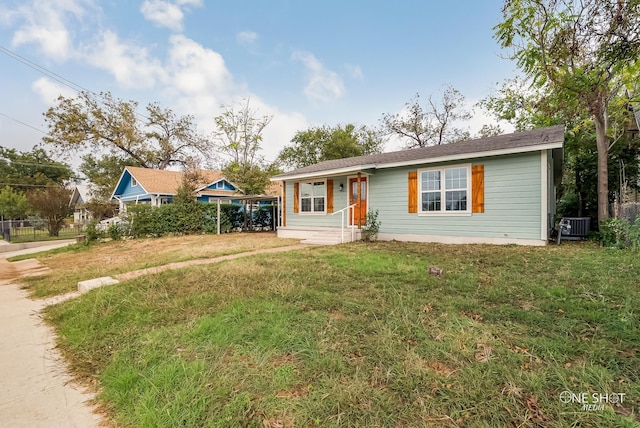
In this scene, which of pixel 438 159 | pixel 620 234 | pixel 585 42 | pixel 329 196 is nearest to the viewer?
pixel 585 42

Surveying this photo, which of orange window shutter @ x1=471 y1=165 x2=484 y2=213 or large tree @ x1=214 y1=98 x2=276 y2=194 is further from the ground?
A: large tree @ x1=214 y1=98 x2=276 y2=194

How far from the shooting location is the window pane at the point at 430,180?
9.05 metres

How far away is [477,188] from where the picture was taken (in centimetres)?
832

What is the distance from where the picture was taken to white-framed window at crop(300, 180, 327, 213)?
11.8m

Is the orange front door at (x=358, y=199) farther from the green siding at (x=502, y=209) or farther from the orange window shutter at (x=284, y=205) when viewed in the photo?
the orange window shutter at (x=284, y=205)

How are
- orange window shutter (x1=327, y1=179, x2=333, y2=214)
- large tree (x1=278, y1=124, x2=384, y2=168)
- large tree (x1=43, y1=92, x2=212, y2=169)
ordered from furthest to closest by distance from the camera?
large tree (x1=278, y1=124, x2=384, y2=168), large tree (x1=43, y1=92, x2=212, y2=169), orange window shutter (x1=327, y1=179, x2=333, y2=214)

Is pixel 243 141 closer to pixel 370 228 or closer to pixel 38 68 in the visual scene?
pixel 38 68

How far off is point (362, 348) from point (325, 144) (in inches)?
1048

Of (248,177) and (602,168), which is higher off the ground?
(248,177)

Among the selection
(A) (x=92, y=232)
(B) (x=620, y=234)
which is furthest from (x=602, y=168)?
(A) (x=92, y=232)

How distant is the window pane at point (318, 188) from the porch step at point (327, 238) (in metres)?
2.04

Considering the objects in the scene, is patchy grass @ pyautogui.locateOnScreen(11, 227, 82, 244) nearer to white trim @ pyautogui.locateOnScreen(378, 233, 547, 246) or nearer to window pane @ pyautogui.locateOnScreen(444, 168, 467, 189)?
white trim @ pyautogui.locateOnScreen(378, 233, 547, 246)

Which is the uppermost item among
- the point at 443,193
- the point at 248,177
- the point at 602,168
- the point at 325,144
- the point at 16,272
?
the point at 325,144

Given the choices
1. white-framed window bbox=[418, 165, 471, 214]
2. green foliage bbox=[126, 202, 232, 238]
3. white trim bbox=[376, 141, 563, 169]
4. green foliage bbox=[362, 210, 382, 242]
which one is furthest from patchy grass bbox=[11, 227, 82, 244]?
white-framed window bbox=[418, 165, 471, 214]
